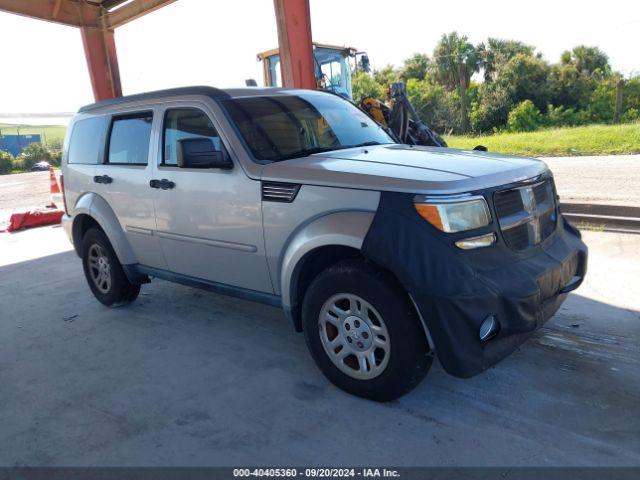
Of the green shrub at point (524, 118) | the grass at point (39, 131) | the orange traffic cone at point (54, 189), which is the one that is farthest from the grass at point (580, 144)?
the grass at point (39, 131)

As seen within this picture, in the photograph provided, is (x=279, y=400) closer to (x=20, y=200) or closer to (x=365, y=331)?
(x=365, y=331)

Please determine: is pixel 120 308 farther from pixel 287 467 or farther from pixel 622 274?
pixel 622 274

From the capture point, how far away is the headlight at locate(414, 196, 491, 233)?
2.69 m

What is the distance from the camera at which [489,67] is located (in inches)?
1716

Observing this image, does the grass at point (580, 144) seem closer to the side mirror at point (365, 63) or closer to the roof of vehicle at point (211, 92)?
the side mirror at point (365, 63)

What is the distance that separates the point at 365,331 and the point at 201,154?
163 cm

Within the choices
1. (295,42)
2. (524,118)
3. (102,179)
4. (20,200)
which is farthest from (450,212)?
(524,118)

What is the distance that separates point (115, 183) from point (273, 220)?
202 cm

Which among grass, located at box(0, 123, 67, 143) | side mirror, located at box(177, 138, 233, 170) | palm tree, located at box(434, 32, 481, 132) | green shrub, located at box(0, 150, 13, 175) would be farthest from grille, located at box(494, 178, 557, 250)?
grass, located at box(0, 123, 67, 143)

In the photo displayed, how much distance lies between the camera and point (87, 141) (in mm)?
5148

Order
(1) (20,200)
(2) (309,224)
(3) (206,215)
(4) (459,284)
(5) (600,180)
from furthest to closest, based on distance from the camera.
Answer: (1) (20,200)
(5) (600,180)
(3) (206,215)
(2) (309,224)
(4) (459,284)

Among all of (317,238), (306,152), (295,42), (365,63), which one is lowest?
(317,238)

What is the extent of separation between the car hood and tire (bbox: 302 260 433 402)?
488mm

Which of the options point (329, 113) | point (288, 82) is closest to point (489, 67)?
point (288, 82)
